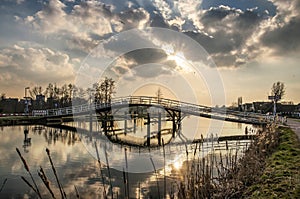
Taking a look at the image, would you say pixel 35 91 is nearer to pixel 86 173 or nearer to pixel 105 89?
pixel 105 89

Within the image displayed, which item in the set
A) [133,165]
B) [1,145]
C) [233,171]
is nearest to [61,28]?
[1,145]

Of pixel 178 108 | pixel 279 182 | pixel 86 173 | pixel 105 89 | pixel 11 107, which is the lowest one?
pixel 86 173

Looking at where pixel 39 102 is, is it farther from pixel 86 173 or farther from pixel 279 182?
pixel 279 182

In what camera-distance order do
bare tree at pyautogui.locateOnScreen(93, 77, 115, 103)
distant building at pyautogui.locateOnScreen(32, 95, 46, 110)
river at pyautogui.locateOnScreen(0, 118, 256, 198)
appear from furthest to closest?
distant building at pyautogui.locateOnScreen(32, 95, 46, 110)
bare tree at pyautogui.locateOnScreen(93, 77, 115, 103)
river at pyautogui.locateOnScreen(0, 118, 256, 198)

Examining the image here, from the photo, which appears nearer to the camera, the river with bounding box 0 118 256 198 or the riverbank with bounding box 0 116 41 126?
the river with bounding box 0 118 256 198

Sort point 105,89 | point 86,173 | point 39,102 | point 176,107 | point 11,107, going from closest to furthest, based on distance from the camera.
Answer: point 86,173, point 176,107, point 105,89, point 11,107, point 39,102

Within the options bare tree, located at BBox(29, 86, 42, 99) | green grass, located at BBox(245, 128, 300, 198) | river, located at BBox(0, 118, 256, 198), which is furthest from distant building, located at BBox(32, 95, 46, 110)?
green grass, located at BBox(245, 128, 300, 198)

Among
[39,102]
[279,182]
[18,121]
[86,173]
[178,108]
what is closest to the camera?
[279,182]

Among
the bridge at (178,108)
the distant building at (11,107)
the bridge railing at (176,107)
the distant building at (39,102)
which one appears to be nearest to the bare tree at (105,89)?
the bridge at (178,108)

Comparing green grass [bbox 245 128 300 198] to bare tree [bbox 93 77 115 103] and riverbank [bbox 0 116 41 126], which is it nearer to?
riverbank [bbox 0 116 41 126]

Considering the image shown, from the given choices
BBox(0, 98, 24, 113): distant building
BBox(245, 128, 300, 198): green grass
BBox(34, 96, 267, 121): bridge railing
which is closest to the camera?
BBox(245, 128, 300, 198): green grass

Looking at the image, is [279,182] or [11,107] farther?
[11,107]

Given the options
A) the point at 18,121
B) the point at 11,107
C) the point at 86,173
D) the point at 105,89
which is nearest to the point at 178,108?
the point at 86,173

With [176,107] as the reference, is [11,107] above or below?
above
